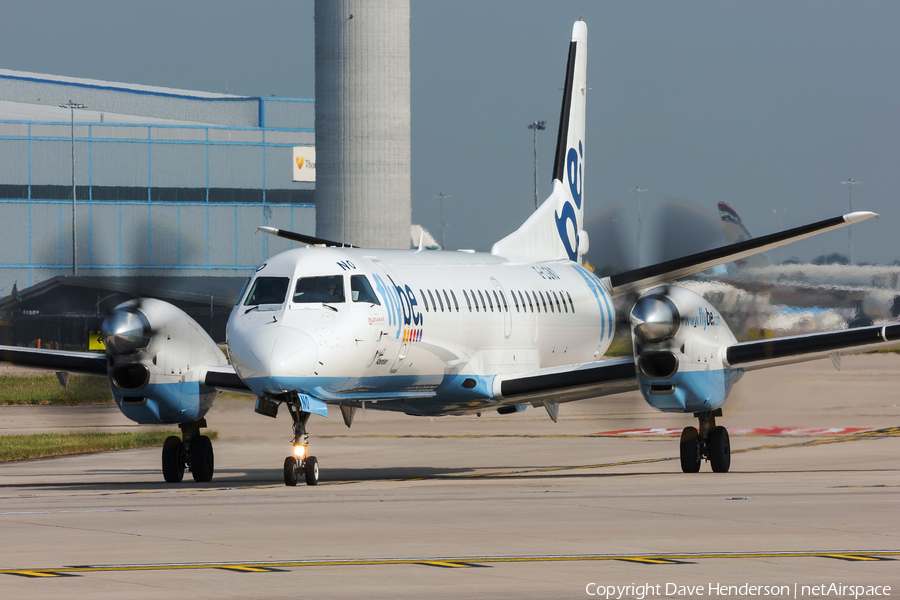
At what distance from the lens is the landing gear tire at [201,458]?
64.6 ft

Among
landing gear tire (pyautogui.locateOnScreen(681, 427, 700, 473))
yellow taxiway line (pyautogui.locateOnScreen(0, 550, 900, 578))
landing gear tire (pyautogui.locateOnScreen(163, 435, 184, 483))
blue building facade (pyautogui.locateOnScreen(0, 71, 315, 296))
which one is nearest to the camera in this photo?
yellow taxiway line (pyautogui.locateOnScreen(0, 550, 900, 578))

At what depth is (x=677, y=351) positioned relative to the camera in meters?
18.0

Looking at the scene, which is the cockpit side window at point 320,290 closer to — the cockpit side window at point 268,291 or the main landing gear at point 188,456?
the cockpit side window at point 268,291

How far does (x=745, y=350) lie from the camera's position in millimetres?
18688

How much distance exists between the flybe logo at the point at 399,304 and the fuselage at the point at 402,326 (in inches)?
1.0

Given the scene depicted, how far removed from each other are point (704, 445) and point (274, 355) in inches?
273

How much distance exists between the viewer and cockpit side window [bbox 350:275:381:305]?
1741 cm

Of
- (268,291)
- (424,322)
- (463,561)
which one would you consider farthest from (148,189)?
(463,561)

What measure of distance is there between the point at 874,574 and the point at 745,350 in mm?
10069

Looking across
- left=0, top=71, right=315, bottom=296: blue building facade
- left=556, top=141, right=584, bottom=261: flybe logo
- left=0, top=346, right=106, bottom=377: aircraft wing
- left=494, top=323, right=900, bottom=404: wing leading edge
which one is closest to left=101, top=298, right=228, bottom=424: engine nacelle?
left=0, top=346, right=106, bottom=377: aircraft wing

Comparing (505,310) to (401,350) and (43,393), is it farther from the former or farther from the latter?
(43,393)

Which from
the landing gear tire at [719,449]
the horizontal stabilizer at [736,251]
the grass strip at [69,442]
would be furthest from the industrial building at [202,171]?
the landing gear tire at [719,449]

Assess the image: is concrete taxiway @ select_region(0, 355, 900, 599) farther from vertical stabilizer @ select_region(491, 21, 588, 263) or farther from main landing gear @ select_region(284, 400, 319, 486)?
vertical stabilizer @ select_region(491, 21, 588, 263)

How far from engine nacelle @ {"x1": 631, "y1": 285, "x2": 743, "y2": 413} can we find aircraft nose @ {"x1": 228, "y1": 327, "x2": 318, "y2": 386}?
4.76 m
